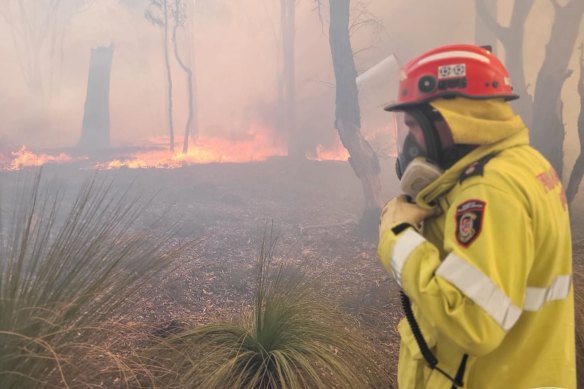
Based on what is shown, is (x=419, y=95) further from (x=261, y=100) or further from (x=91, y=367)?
(x=261, y=100)

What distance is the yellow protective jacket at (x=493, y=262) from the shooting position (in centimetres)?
97

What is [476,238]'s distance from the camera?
3.22 ft

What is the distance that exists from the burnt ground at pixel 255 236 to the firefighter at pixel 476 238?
1122mm

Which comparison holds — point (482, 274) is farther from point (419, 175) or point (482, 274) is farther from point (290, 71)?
point (290, 71)

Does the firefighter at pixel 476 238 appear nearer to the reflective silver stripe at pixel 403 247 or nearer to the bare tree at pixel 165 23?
the reflective silver stripe at pixel 403 247

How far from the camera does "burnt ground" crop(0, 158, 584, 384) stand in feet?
11.2

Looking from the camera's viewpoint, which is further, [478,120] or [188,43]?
[188,43]

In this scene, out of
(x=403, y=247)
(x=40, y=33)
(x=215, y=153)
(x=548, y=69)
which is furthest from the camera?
(x=40, y=33)

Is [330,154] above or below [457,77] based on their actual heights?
below

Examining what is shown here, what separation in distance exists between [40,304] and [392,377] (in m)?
1.66

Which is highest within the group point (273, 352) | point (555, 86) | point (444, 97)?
point (555, 86)

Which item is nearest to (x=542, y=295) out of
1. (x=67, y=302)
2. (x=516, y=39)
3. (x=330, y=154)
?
(x=67, y=302)

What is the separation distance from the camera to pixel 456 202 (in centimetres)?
107

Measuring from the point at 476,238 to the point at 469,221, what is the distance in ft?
0.15
